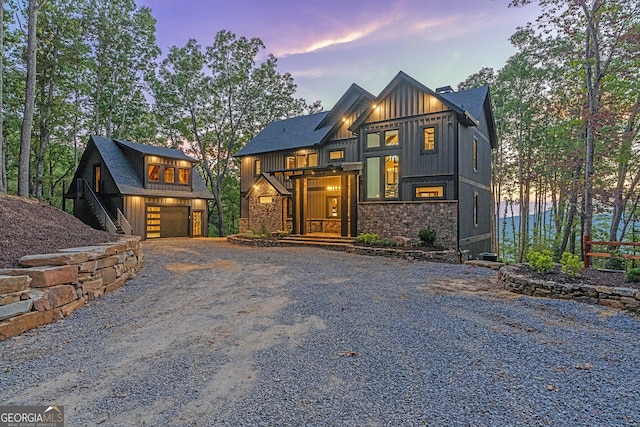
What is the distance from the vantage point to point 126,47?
2181cm

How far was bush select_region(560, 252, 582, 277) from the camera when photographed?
20.4 feet

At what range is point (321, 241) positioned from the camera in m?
14.5

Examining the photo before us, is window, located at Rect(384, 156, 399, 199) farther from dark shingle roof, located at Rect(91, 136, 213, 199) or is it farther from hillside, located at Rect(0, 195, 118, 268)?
dark shingle roof, located at Rect(91, 136, 213, 199)

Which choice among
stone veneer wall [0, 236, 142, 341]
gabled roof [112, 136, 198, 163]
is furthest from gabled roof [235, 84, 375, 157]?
stone veneer wall [0, 236, 142, 341]

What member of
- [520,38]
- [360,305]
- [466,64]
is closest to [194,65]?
[466,64]

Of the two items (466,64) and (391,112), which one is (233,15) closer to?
(391,112)

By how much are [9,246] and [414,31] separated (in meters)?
13.7

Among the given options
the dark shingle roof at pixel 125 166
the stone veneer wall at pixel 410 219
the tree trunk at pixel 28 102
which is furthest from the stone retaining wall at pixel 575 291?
the dark shingle roof at pixel 125 166

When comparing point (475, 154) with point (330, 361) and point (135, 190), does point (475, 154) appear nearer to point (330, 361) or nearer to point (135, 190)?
point (330, 361)

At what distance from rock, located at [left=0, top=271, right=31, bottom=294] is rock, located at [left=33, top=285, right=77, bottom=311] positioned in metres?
0.32

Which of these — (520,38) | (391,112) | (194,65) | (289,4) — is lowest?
(391,112)

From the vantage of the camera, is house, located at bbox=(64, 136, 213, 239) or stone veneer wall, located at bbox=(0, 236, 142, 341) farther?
house, located at bbox=(64, 136, 213, 239)

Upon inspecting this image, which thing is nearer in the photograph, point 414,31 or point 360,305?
point 360,305

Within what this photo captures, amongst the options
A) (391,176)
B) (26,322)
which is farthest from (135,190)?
(26,322)
